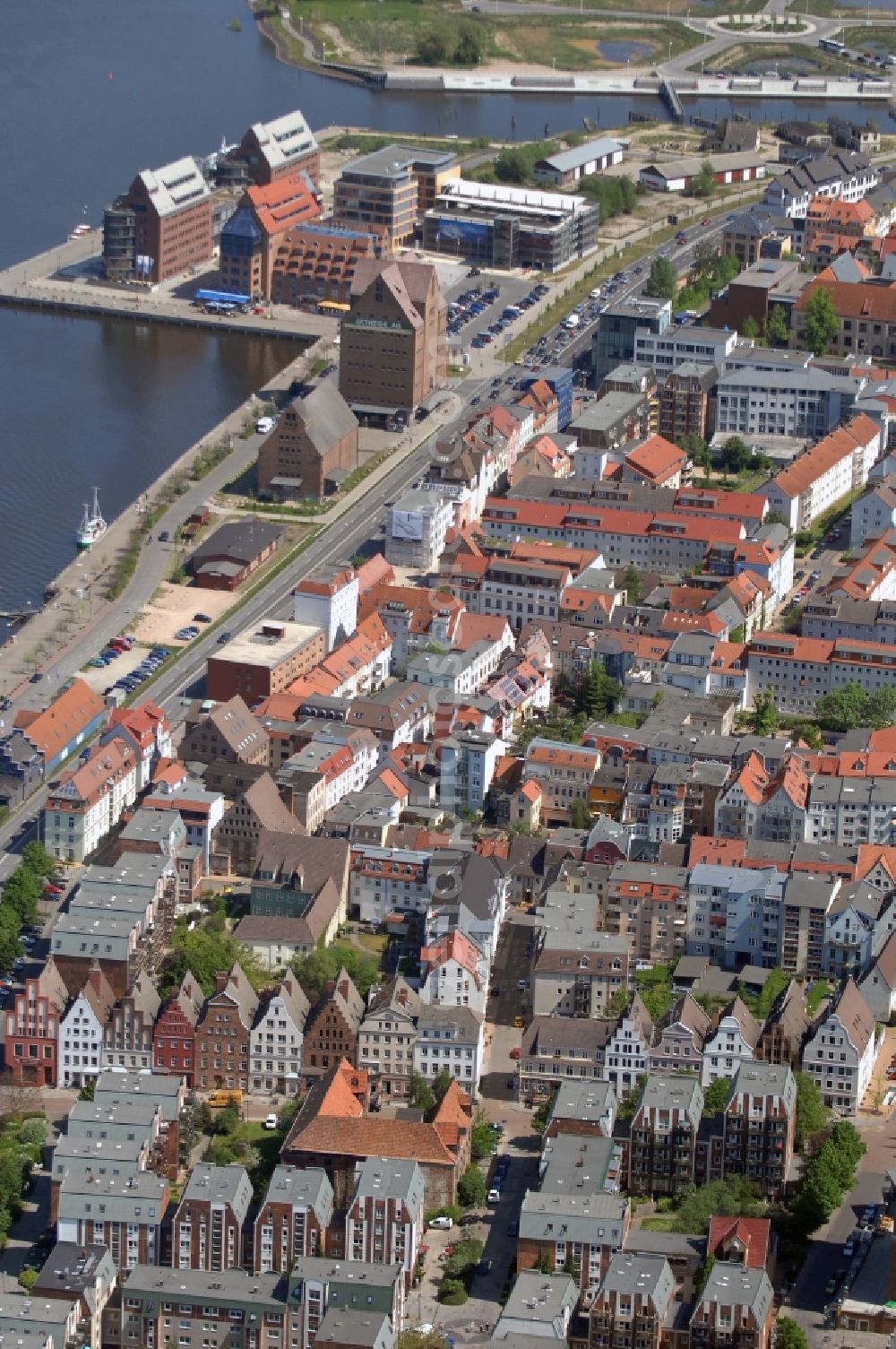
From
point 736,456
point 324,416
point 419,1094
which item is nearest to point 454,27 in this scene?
point 736,456

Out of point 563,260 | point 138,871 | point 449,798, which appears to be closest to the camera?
point 138,871

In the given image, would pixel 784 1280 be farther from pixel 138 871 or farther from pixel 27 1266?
pixel 138 871

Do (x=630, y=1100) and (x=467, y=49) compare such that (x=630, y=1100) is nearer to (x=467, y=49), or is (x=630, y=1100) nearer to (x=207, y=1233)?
(x=207, y=1233)

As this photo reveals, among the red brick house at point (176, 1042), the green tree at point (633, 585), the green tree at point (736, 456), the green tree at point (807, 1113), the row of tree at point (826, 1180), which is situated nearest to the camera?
the row of tree at point (826, 1180)

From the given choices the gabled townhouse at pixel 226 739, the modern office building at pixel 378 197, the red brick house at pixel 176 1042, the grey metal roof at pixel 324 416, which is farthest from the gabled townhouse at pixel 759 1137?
the modern office building at pixel 378 197

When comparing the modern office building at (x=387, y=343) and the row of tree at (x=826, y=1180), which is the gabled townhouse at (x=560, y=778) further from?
the modern office building at (x=387, y=343)

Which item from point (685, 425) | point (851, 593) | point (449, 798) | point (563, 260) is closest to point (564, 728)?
point (449, 798)
